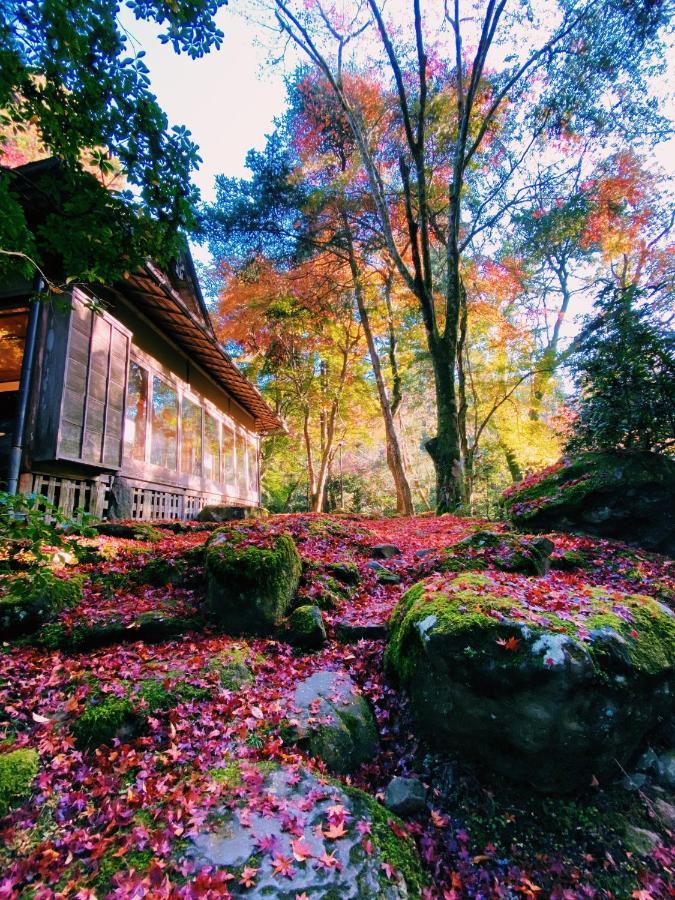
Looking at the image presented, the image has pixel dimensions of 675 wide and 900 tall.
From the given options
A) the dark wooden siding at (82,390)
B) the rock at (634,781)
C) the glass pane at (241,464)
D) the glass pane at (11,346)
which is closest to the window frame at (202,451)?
the glass pane at (241,464)

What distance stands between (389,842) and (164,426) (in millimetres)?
9302

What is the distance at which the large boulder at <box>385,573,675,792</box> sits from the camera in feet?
7.74

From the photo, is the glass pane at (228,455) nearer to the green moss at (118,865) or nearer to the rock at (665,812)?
the green moss at (118,865)

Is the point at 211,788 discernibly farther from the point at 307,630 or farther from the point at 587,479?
the point at 587,479

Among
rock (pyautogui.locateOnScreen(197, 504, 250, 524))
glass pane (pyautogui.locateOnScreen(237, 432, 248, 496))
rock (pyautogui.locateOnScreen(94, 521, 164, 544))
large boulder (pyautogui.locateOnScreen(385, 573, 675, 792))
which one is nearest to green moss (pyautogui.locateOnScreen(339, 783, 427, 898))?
large boulder (pyautogui.locateOnScreen(385, 573, 675, 792))

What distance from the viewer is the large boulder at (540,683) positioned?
2359mm

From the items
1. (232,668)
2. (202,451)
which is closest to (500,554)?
(232,668)

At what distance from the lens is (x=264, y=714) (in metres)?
2.71

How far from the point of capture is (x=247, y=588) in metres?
3.81

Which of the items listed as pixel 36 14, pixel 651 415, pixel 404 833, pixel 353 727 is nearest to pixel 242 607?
pixel 353 727

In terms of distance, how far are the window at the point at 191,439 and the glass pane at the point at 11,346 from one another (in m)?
3.66

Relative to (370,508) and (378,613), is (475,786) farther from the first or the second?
(370,508)

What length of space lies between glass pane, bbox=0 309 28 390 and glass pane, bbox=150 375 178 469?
2.67 metres

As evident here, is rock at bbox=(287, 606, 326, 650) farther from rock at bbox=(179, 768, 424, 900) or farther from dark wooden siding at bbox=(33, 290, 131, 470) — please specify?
dark wooden siding at bbox=(33, 290, 131, 470)
